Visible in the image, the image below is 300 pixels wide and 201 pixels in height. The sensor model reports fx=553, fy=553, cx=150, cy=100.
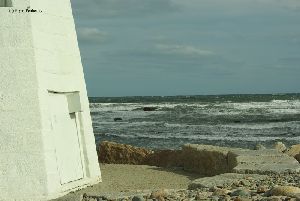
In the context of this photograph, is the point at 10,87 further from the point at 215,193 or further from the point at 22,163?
the point at 215,193

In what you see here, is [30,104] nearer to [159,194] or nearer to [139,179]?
[159,194]

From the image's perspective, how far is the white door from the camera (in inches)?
329

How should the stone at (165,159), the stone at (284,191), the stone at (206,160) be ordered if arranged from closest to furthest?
the stone at (284,191) → the stone at (206,160) → the stone at (165,159)

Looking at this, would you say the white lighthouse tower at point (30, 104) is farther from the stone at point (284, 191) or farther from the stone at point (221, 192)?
the stone at point (284, 191)

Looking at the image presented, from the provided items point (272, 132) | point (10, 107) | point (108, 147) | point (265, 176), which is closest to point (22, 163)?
point (10, 107)

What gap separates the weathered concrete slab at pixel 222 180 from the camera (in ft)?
23.8

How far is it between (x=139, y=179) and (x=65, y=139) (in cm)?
210

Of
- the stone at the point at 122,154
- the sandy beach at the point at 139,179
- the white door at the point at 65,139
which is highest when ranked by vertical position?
the white door at the point at 65,139

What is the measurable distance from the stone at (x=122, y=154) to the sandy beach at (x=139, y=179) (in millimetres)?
1415

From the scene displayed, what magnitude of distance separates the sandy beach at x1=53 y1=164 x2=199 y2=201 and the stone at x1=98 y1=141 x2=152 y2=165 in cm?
142

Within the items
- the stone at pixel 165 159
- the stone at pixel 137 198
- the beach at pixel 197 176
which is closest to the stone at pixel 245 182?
the beach at pixel 197 176

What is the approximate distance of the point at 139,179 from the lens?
33.6ft

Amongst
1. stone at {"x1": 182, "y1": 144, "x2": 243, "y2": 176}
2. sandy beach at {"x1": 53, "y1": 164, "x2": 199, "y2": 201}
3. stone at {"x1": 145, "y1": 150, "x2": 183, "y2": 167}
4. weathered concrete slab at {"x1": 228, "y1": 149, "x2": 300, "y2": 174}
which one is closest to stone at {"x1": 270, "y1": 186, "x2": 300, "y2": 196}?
weathered concrete slab at {"x1": 228, "y1": 149, "x2": 300, "y2": 174}

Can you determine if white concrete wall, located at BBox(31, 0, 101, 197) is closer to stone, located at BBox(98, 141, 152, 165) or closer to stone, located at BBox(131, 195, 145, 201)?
stone, located at BBox(131, 195, 145, 201)
